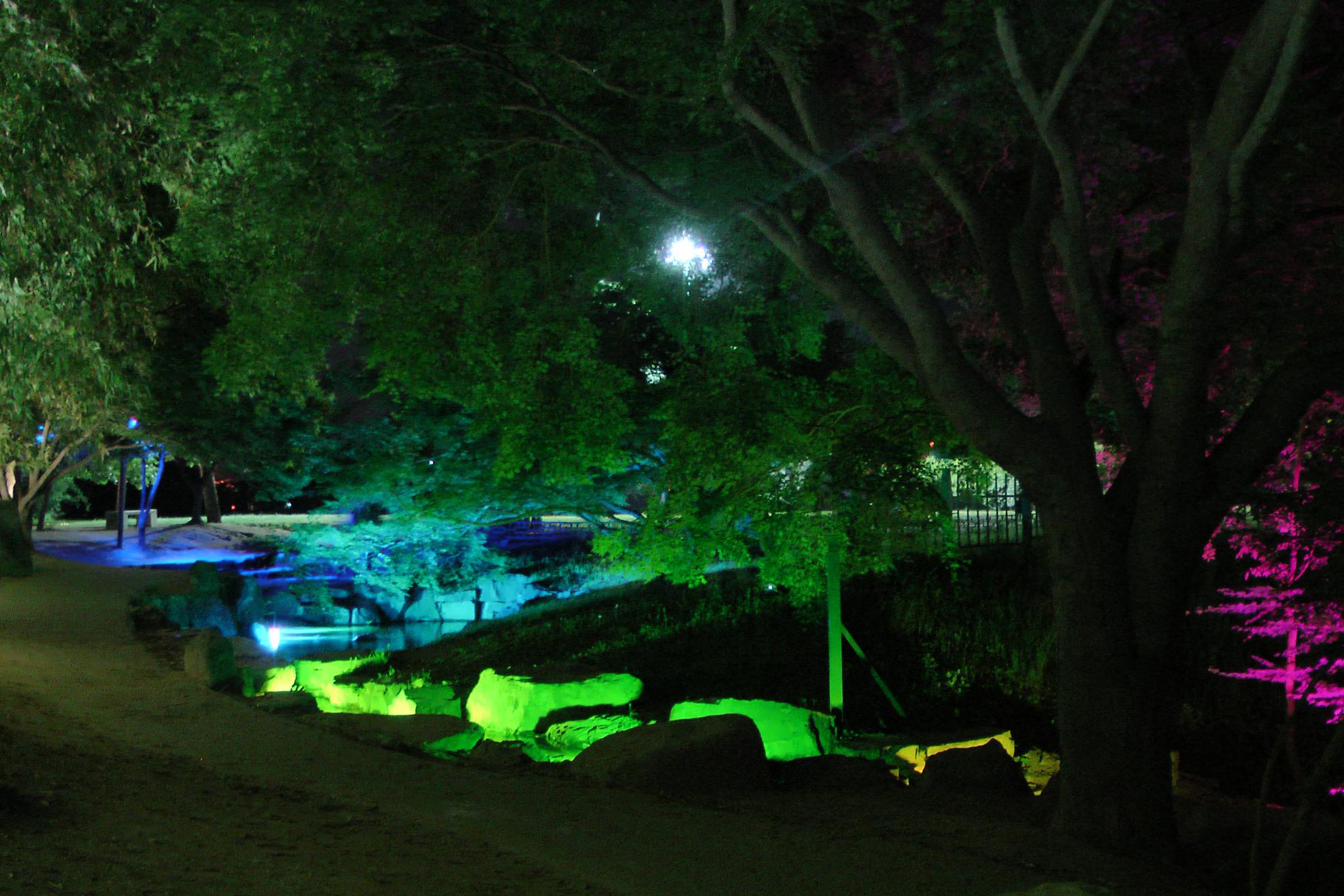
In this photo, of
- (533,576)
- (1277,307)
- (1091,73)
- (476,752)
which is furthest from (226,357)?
(533,576)

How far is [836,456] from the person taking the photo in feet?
28.5

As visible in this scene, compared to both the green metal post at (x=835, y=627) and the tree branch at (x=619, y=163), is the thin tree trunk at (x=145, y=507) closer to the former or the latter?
the tree branch at (x=619, y=163)

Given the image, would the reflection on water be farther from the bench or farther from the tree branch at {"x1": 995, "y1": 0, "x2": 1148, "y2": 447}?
the bench

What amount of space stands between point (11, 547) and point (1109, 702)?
2100 centimetres

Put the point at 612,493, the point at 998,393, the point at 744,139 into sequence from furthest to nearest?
the point at 612,493 → the point at 744,139 → the point at 998,393

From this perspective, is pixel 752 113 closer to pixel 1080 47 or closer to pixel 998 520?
pixel 1080 47

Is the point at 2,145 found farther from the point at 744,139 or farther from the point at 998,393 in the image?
the point at 998,393

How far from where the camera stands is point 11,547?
820 inches

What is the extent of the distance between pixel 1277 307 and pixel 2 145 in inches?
411

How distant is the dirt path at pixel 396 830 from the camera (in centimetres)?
490

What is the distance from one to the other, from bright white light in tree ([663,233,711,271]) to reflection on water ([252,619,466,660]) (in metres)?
9.77

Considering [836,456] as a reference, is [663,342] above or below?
above

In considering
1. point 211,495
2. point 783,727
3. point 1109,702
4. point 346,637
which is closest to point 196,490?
point 211,495

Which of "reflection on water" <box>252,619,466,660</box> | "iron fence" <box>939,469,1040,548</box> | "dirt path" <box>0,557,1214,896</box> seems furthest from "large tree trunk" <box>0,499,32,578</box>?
"iron fence" <box>939,469,1040,548</box>
